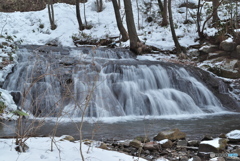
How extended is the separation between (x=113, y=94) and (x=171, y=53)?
608 centimetres

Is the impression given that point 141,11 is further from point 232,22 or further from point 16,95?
point 16,95

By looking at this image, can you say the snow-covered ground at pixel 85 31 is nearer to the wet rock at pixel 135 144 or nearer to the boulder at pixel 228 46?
the boulder at pixel 228 46

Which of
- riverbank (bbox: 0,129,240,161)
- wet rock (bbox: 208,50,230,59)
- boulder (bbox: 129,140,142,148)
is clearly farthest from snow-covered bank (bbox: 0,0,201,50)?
boulder (bbox: 129,140,142,148)

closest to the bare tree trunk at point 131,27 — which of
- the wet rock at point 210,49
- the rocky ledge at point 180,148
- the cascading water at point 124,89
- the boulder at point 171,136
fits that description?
the cascading water at point 124,89

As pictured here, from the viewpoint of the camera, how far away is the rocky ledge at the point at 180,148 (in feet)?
13.2

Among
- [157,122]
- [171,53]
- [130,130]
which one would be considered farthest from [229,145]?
[171,53]

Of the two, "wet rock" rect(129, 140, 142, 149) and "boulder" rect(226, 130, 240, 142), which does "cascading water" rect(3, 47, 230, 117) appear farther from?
"boulder" rect(226, 130, 240, 142)

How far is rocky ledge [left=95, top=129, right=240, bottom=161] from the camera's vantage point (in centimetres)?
402

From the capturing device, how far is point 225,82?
10.6 metres

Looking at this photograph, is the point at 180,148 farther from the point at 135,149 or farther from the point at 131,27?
the point at 131,27

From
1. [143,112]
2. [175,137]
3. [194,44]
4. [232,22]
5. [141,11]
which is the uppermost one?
[141,11]

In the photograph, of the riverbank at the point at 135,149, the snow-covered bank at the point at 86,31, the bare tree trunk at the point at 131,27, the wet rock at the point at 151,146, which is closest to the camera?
the riverbank at the point at 135,149

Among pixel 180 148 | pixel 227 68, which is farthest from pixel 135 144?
pixel 227 68

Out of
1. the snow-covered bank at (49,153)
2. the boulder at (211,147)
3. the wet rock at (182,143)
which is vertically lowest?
the wet rock at (182,143)
